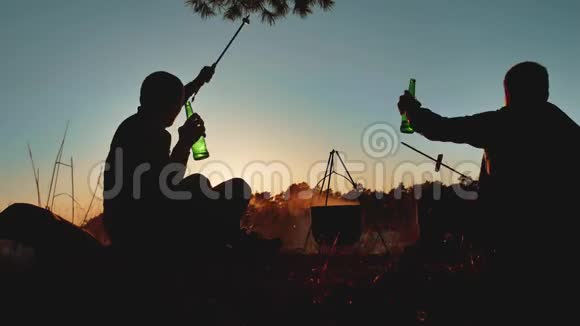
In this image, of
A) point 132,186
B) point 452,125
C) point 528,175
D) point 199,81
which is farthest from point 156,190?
point 528,175

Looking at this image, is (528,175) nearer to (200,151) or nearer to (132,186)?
(132,186)

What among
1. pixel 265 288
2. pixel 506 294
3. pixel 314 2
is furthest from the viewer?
pixel 314 2

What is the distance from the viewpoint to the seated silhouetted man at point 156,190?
100 inches

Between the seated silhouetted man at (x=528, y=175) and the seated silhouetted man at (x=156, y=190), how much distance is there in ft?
6.01

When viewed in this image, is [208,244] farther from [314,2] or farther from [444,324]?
[314,2]

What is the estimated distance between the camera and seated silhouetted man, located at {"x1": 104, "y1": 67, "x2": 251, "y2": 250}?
2.55 metres

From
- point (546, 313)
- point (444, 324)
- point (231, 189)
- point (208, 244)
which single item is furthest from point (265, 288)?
point (546, 313)

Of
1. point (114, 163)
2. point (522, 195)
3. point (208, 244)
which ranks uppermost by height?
point (114, 163)

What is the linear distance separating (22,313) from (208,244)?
45.4 inches

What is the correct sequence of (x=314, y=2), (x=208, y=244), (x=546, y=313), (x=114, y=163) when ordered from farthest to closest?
(x=314, y=2)
(x=208, y=244)
(x=114, y=163)
(x=546, y=313)

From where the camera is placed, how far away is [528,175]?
2617 millimetres

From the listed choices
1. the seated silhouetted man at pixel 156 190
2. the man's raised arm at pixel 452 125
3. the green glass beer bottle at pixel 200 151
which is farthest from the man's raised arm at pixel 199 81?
the man's raised arm at pixel 452 125

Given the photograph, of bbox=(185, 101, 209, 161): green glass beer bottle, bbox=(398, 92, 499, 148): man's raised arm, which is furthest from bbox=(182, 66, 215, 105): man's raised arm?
bbox=(398, 92, 499, 148): man's raised arm

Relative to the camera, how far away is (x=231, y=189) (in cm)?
306
